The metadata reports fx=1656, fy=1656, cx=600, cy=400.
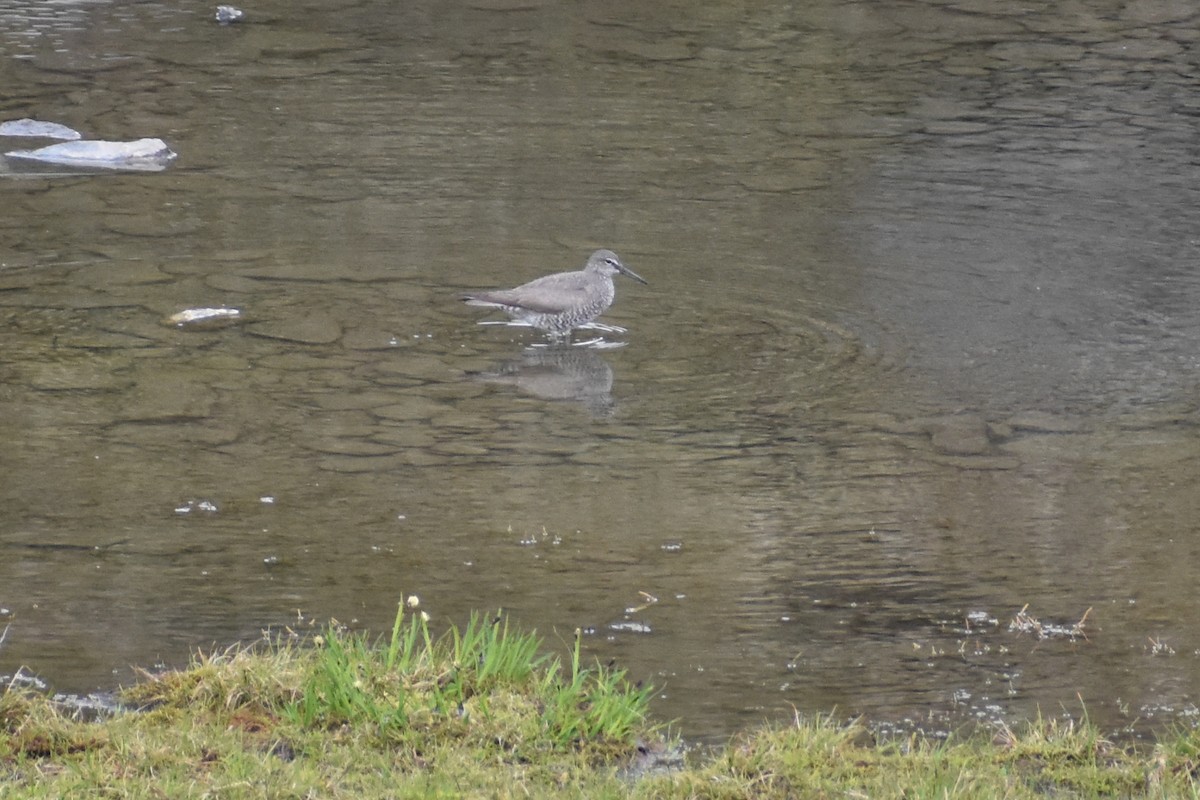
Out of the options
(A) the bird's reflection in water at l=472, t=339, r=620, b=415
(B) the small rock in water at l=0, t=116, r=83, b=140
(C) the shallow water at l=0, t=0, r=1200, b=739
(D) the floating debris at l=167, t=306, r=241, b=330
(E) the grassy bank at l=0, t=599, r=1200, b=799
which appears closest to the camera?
(E) the grassy bank at l=0, t=599, r=1200, b=799

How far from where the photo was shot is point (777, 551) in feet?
19.6

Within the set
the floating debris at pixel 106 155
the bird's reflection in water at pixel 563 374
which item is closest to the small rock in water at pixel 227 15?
the floating debris at pixel 106 155

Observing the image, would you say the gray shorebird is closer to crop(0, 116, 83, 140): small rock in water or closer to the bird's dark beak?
the bird's dark beak

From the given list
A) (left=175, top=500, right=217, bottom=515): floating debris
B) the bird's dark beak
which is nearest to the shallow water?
(left=175, top=500, right=217, bottom=515): floating debris

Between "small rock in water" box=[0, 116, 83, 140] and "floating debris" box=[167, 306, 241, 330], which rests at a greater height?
"small rock in water" box=[0, 116, 83, 140]

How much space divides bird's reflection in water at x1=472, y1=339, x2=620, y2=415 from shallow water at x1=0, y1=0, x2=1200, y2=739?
0.03 meters

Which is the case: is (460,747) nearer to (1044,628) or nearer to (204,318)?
(1044,628)

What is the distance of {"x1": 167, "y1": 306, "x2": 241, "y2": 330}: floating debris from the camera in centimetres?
835

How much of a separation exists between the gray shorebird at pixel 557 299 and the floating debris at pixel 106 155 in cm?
375

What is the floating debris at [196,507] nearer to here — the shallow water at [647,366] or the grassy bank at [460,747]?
the shallow water at [647,366]

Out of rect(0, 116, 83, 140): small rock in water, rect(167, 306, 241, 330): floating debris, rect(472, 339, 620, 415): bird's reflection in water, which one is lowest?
rect(472, 339, 620, 415): bird's reflection in water

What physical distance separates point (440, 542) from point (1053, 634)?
7.10 feet

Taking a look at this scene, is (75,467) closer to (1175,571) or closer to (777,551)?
(777,551)

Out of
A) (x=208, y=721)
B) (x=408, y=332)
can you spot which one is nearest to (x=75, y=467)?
(x=408, y=332)
